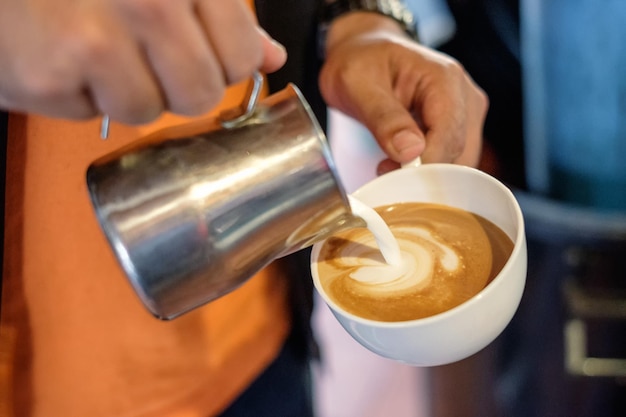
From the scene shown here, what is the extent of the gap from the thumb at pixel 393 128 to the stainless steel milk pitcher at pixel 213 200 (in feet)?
0.69

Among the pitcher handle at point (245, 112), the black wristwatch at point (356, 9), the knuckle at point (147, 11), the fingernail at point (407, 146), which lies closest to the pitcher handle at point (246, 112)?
the pitcher handle at point (245, 112)

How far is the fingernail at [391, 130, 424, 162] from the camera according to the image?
61cm

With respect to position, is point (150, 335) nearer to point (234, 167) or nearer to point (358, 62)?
point (234, 167)

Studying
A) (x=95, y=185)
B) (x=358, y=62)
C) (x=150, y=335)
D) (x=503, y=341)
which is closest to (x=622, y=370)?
(x=503, y=341)

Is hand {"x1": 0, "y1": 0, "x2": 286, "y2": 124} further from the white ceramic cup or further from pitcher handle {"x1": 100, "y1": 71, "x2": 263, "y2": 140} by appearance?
the white ceramic cup

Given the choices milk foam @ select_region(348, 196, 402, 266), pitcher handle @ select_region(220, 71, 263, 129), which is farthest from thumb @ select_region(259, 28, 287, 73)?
milk foam @ select_region(348, 196, 402, 266)

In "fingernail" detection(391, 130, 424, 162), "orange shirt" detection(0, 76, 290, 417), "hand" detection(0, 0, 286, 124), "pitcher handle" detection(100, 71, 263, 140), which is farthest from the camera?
"fingernail" detection(391, 130, 424, 162)

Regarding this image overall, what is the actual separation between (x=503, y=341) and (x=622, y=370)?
0.19 m

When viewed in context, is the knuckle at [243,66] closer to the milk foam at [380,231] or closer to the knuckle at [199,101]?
the knuckle at [199,101]

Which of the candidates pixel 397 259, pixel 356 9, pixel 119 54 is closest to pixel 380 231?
pixel 397 259

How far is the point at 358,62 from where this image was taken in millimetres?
702

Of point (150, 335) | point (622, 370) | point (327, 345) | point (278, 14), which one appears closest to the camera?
point (150, 335)

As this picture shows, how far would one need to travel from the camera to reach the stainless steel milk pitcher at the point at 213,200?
380 mm

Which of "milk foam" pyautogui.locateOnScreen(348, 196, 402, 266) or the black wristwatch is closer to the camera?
"milk foam" pyautogui.locateOnScreen(348, 196, 402, 266)
